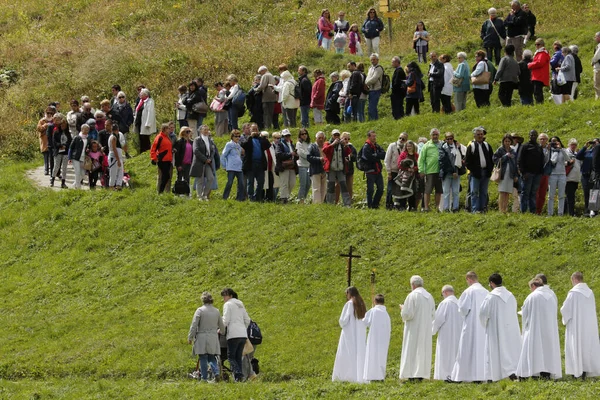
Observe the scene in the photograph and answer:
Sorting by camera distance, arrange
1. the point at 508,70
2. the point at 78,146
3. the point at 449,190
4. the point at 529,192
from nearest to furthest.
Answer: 1. the point at 529,192
2. the point at 449,190
3. the point at 508,70
4. the point at 78,146

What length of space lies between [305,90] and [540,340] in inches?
672

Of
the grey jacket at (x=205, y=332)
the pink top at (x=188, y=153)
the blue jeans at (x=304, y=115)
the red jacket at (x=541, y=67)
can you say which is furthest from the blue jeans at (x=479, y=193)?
the grey jacket at (x=205, y=332)

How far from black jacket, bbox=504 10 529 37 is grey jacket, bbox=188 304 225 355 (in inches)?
742

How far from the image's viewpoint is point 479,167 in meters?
30.7

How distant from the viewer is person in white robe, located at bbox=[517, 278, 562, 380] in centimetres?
2228

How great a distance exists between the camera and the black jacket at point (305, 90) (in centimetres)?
3788

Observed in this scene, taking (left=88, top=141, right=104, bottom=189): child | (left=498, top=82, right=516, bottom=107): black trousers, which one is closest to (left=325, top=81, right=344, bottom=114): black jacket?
(left=498, top=82, right=516, bottom=107): black trousers

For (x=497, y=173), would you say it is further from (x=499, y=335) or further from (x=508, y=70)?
(x=499, y=335)

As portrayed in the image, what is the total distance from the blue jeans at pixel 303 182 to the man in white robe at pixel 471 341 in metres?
10.9

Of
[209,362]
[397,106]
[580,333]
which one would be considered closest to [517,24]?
[397,106]

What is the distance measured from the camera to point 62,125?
36.8 m

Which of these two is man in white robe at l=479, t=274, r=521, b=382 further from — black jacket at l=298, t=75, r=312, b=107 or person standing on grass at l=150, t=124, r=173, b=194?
black jacket at l=298, t=75, r=312, b=107

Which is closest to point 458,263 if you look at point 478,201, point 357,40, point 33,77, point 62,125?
point 478,201

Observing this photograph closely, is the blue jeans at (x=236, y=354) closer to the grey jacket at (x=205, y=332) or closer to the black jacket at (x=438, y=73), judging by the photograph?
the grey jacket at (x=205, y=332)
